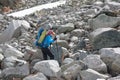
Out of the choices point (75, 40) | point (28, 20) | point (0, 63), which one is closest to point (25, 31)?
point (28, 20)

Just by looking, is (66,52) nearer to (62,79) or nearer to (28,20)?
(62,79)

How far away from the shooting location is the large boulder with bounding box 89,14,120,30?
1221 centimetres

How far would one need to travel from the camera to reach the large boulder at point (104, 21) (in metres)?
12.2

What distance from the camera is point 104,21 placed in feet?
40.5

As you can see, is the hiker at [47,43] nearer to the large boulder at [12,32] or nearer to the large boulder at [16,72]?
the large boulder at [16,72]

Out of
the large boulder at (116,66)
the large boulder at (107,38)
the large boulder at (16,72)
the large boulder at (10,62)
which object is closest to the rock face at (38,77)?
the large boulder at (16,72)

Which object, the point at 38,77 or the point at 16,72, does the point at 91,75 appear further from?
the point at 16,72

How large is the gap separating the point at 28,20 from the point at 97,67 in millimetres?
9581

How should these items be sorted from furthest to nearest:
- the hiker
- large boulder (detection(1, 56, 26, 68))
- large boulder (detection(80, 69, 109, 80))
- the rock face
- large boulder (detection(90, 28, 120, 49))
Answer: large boulder (detection(90, 28, 120, 49))
large boulder (detection(1, 56, 26, 68))
the hiker
the rock face
large boulder (detection(80, 69, 109, 80))

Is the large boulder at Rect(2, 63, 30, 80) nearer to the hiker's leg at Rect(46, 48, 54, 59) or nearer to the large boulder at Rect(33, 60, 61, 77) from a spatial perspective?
the large boulder at Rect(33, 60, 61, 77)

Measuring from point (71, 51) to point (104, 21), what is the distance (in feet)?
6.09

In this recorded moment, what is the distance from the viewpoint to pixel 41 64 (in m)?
9.07

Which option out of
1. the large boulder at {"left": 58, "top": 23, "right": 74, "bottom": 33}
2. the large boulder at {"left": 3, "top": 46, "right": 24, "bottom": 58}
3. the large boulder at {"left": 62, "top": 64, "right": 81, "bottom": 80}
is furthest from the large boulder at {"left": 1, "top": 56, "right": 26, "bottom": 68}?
the large boulder at {"left": 58, "top": 23, "right": 74, "bottom": 33}

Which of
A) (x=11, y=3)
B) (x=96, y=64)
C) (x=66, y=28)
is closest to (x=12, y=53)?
(x=66, y=28)
